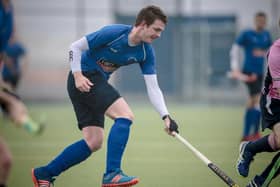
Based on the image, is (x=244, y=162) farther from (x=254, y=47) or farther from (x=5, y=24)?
(x=254, y=47)

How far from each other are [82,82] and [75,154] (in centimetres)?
69

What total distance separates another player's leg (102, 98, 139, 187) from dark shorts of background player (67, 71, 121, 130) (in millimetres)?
146

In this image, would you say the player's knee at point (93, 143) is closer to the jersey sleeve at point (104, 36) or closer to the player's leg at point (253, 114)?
the jersey sleeve at point (104, 36)

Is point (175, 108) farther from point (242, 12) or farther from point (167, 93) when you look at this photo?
point (242, 12)

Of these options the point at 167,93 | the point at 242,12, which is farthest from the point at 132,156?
the point at 242,12

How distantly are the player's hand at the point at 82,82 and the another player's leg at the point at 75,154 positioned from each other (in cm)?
43

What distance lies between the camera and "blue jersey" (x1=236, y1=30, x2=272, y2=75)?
12227 millimetres

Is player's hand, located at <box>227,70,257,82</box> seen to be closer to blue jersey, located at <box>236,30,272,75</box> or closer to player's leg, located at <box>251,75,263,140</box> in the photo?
player's leg, located at <box>251,75,263,140</box>

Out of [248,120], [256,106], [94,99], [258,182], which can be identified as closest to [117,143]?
[94,99]

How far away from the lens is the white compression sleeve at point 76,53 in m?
6.48

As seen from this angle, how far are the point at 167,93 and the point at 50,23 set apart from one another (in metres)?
4.32

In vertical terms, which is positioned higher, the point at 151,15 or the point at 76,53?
the point at 151,15

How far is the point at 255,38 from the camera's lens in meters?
12.3

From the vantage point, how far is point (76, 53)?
6.50 meters
